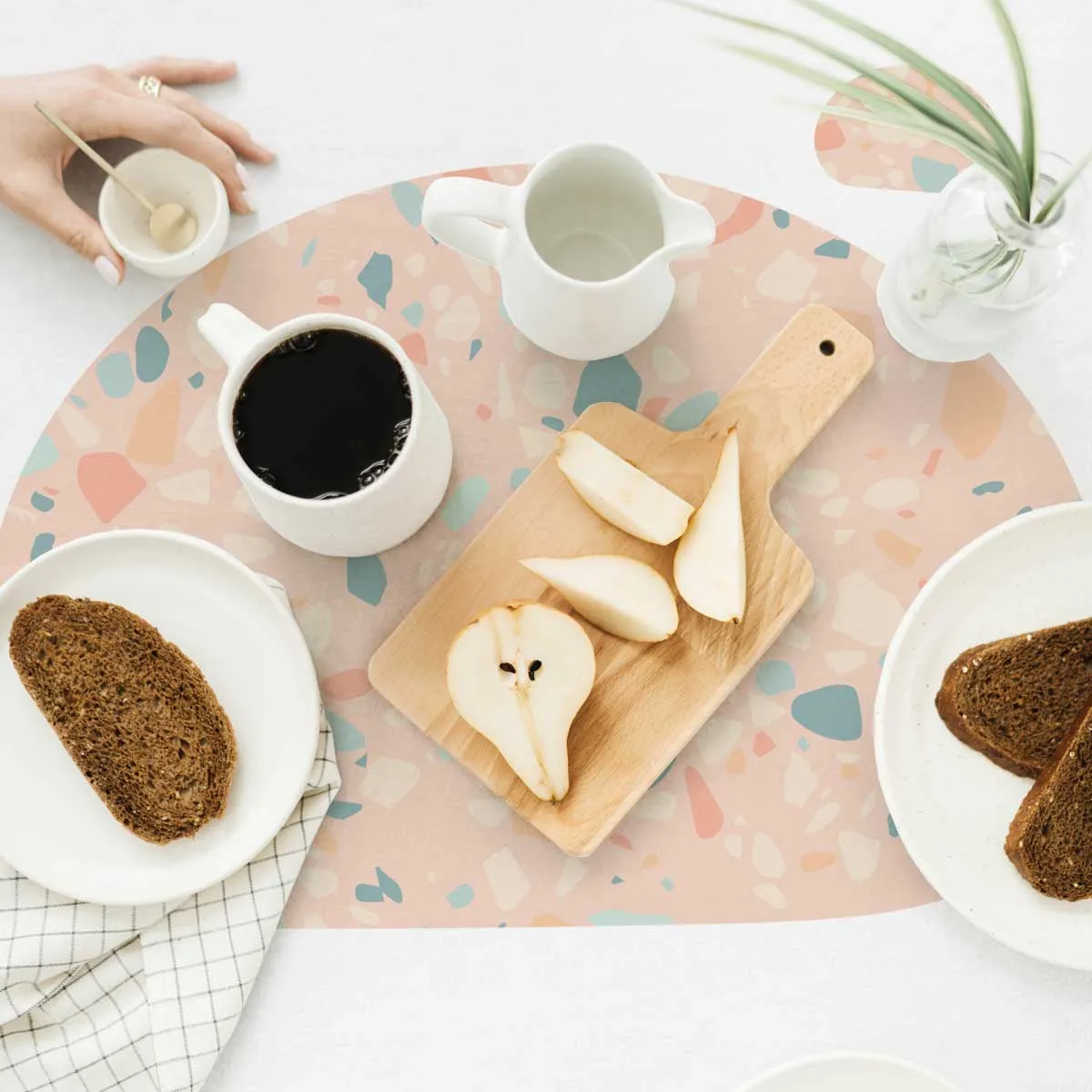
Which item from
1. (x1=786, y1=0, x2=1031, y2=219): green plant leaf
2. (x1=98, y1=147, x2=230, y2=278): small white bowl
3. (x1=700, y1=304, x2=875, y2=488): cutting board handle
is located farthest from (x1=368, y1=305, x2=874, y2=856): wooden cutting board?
(x1=98, y1=147, x2=230, y2=278): small white bowl

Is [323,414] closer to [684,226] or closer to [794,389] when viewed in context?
[684,226]

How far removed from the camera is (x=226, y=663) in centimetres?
86

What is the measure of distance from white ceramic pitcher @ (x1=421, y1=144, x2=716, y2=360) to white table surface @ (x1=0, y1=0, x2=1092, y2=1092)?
151mm

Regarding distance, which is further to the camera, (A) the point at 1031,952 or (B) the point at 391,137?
(B) the point at 391,137

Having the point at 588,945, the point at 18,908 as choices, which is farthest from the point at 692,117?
the point at 18,908

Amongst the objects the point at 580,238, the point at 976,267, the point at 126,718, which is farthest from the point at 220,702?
the point at 976,267

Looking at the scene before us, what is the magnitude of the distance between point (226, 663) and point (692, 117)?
62 cm

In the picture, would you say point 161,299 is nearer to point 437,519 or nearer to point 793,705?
point 437,519

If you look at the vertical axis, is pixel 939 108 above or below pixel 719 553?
above

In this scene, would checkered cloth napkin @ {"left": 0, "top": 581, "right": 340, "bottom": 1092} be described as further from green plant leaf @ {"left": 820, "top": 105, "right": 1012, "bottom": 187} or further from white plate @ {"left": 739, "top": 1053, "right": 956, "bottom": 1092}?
green plant leaf @ {"left": 820, "top": 105, "right": 1012, "bottom": 187}

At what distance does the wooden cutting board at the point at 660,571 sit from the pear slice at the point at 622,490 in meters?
0.03

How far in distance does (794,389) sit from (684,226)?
19 cm

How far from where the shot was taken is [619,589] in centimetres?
83

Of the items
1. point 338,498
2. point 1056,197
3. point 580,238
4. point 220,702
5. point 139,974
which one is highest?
point 1056,197
